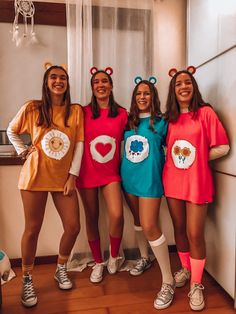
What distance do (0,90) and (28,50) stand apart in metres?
0.37

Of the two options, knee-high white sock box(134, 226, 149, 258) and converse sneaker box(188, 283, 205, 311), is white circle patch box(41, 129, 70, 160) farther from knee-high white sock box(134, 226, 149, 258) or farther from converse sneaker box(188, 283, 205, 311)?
converse sneaker box(188, 283, 205, 311)

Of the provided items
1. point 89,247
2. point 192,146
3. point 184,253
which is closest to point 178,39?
point 192,146

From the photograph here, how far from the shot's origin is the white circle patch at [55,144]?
1818mm

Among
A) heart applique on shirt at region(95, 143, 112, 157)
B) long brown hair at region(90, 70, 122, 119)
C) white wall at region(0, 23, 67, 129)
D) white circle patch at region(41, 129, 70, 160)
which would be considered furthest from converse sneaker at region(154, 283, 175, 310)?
white wall at region(0, 23, 67, 129)

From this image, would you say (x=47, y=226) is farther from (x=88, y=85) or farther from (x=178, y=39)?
(x=178, y=39)

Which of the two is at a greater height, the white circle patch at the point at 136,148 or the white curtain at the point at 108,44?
the white curtain at the point at 108,44

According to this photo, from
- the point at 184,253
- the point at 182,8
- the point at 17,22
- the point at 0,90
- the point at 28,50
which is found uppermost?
the point at 182,8

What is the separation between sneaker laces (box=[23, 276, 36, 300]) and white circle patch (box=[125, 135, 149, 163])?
1006 millimetres

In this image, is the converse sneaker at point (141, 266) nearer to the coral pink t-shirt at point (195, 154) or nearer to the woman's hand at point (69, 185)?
the coral pink t-shirt at point (195, 154)

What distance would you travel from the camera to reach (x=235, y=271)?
5.79 ft

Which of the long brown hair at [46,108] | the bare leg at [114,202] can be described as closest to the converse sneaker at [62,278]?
the bare leg at [114,202]

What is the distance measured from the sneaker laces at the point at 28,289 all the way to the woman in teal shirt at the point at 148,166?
2.49 ft

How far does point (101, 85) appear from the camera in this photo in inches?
77.4

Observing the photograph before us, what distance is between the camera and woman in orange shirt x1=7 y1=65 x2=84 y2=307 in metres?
1.82
